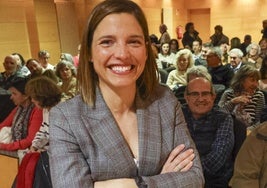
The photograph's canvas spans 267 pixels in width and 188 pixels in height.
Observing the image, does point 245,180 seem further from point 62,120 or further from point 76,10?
point 76,10

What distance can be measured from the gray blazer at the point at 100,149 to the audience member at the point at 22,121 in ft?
5.66

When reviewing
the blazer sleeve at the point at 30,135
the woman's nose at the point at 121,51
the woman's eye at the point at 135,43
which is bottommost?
the blazer sleeve at the point at 30,135

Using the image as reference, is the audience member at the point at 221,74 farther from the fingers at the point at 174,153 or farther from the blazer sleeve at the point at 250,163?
the fingers at the point at 174,153

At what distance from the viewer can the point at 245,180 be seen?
1.71m

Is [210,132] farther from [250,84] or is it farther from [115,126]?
[250,84]

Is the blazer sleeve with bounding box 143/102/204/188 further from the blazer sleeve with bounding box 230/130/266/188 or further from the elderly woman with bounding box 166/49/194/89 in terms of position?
the elderly woman with bounding box 166/49/194/89

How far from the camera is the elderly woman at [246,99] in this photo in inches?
125

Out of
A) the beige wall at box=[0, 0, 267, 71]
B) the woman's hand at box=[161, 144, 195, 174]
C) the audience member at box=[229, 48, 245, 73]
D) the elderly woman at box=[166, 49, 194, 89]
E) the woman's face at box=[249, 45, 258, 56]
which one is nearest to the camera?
the woman's hand at box=[161, 144, 195, 174]

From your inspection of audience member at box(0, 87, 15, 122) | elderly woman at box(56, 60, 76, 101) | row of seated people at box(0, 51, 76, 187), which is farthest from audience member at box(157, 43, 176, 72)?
row of seated people at box(0, 51, 76, 187)

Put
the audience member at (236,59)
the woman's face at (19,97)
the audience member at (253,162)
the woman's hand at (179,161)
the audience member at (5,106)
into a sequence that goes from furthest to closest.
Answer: the audience member at (236,59) < the audience member at (5,106) < the woman's face at (19,97) < the audience member at (253,162) < the woman's hand at (179,161)

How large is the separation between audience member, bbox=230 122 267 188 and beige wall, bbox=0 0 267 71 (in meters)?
3.60

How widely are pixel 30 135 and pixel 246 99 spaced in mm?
2086

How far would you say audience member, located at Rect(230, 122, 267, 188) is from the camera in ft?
5.44

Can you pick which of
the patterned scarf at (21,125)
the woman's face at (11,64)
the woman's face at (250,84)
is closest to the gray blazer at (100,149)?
the patterned scarf at (21,125)
